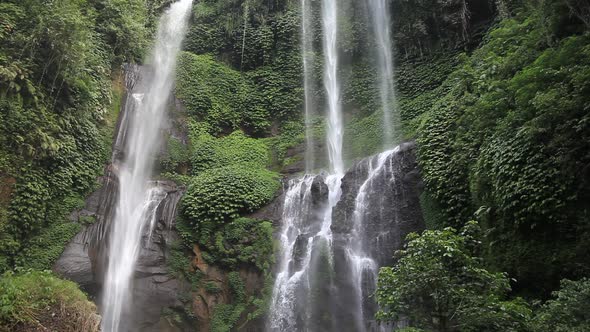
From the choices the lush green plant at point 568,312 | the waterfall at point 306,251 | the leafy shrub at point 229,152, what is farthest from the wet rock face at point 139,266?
the lush green plant at point 568,312

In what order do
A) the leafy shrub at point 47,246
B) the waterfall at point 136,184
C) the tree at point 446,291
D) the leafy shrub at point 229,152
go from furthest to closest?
the leafy shrub at point 229,152
the waterfall at point 136,184
the leafy shrub at point 47,246
the tree at point 446,291

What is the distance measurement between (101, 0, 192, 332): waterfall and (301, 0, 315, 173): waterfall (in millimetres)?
6328

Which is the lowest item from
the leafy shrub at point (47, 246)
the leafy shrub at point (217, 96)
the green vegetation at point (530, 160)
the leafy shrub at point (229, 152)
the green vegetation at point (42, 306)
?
the green vegetation at point (42, 306)

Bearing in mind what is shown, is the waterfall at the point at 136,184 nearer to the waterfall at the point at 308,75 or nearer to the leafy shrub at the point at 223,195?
the leafy shrub at the point at 223,195

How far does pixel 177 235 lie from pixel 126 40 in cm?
1033

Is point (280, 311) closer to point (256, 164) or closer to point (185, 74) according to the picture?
point (256, 164)

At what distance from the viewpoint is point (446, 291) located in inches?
228

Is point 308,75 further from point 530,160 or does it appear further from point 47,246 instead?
point 530,160

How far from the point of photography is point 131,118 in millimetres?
17484

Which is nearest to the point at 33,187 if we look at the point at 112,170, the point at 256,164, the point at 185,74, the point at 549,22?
the point at 112,170

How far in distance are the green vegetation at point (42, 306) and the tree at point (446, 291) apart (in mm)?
6476

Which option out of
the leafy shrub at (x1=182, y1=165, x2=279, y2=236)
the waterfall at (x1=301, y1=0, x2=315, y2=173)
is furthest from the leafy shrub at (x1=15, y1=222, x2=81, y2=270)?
the waterfall at (x1=301, y1=0, x2=315, y2=173)

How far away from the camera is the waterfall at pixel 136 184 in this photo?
12875 millimetres

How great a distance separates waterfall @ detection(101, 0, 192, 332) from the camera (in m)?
12.9
